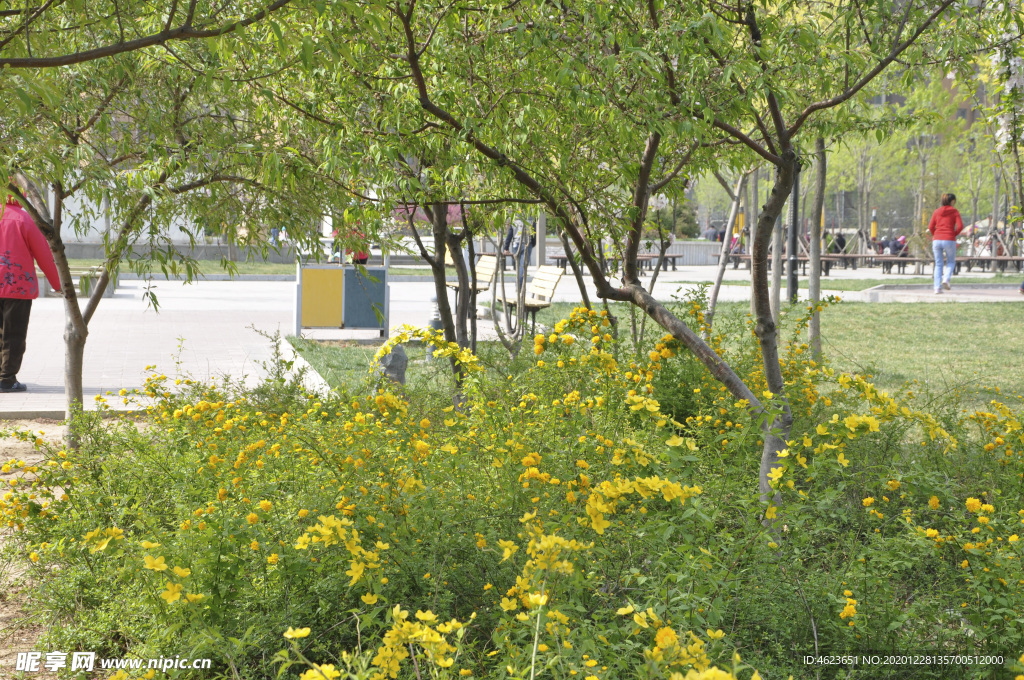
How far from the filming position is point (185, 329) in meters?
12.4

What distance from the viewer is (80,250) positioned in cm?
2817

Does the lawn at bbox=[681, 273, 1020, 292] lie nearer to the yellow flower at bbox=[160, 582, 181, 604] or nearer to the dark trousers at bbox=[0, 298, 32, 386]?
the dark trousers at bbox=[0, 298, 32, 386]

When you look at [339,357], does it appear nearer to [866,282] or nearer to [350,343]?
[350,343]

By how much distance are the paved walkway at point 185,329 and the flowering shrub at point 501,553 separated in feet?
8.14

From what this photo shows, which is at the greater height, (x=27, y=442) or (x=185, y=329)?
(x=185, y=329)

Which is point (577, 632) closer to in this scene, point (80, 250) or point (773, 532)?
point (773, 532)

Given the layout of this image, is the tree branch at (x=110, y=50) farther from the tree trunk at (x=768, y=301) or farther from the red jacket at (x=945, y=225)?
the red jacket at (x=945, y=225)

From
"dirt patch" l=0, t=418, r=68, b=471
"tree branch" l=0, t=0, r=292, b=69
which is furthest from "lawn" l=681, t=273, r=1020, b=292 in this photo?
"tree branch" l=0, t=0, r=292, b=69

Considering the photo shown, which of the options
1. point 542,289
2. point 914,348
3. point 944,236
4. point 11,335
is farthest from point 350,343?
point 944,236

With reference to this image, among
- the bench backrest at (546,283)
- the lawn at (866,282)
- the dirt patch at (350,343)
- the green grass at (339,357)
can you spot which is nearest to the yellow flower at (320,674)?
the green grass at (339,357)

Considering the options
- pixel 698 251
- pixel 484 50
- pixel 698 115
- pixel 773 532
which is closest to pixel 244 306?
pixel 484 50

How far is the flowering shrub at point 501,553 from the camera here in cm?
240

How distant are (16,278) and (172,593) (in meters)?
6.46

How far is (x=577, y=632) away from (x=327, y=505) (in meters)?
1.13
